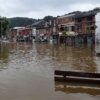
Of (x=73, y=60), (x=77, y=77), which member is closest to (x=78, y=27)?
(x=73, y=60)

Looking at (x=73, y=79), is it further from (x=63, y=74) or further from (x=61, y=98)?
(x=61, y=98)

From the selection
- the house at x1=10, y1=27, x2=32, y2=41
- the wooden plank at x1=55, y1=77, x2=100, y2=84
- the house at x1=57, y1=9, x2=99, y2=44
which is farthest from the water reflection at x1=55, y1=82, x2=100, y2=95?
the house at x1=10, y1=27, x2=32, y2=41

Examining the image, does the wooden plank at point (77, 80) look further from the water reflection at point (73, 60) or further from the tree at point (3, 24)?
the tree at point (3, 24)

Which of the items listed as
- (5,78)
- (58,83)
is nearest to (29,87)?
(58,83)

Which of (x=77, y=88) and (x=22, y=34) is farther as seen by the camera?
(x=22, y=34)

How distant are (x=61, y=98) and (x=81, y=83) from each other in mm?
3963

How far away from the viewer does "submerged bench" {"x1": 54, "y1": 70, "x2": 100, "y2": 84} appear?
19.7 meters

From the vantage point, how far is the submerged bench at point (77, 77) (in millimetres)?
19656

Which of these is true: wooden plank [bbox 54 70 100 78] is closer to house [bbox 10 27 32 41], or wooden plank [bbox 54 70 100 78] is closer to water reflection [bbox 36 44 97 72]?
water reflection [bbox 36 44 97 72]

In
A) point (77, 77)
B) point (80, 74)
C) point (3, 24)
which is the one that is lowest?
point (77, 77)

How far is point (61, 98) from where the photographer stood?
16.5 m

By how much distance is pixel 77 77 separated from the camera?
2095cm

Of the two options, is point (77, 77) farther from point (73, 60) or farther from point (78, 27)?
point (78, 27)

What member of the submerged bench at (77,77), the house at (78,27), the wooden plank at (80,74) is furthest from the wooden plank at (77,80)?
the house at (78,27)
